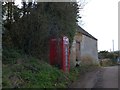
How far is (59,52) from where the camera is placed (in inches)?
786

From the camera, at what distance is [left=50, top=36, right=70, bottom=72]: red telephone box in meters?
19.6

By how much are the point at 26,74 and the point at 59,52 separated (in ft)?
21.3

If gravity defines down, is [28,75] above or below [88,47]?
below

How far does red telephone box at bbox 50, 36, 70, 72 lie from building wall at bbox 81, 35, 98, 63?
12153mm

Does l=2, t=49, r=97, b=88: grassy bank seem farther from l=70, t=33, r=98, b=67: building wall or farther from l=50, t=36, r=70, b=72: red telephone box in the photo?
l=70, t=33, r=98, b=67: building wall

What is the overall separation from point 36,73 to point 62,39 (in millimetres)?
5300

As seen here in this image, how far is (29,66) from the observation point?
15.2 metres

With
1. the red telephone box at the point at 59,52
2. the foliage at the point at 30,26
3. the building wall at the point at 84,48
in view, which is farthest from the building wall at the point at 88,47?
the foliage at the point at 30,26

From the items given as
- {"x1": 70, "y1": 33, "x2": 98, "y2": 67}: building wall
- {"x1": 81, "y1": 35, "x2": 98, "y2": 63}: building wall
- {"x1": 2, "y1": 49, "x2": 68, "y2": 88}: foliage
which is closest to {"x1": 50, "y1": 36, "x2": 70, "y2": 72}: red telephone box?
{"x1": 2, "y1": 49, "x2": 68, "y2": 88}: foliage

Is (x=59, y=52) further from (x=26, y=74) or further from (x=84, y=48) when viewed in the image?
(x=84, y=48)

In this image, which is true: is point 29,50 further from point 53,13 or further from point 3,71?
point 3,71

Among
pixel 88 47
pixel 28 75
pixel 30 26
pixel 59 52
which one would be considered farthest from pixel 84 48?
pixel 28 75

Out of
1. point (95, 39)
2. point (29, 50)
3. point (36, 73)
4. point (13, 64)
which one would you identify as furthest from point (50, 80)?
A: point (95, 39)

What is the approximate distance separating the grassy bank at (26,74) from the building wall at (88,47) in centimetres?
1585
